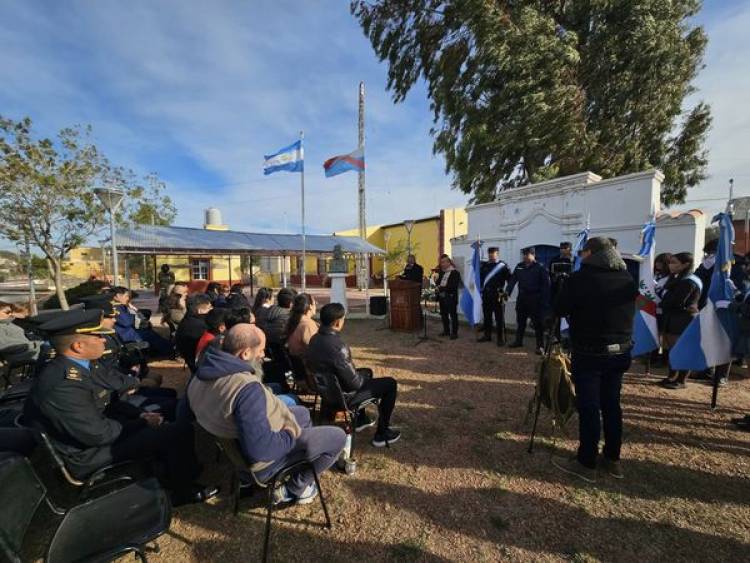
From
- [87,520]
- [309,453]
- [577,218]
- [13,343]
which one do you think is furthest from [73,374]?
[577,218]

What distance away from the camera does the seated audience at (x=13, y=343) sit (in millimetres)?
4605

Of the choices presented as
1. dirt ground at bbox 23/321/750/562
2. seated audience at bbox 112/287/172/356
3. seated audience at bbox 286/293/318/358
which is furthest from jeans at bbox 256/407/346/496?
seated audience at bbox 112/287/172/356

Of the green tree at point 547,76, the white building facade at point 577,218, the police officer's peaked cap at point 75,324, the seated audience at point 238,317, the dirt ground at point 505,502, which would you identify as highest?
the green tree at point 547,76

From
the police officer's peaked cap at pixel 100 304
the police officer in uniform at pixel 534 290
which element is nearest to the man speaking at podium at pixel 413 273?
the police officer in uniform at pixel 534 290

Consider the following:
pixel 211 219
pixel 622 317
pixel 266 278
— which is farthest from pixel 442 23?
pixel 211 219

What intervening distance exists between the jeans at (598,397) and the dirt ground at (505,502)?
0.32m

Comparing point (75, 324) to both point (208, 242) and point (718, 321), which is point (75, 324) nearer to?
point (718, 321)

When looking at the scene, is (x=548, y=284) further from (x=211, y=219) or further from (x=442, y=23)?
(x=211, y=219)

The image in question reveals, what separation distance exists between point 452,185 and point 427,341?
30.5ft

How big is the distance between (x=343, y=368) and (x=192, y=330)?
241 cm

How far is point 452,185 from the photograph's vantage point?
14.9 metres

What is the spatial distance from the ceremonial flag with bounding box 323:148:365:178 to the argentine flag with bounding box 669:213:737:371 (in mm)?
8929

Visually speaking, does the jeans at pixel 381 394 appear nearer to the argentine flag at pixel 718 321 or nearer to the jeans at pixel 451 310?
the argentine flag at pixel 718 321

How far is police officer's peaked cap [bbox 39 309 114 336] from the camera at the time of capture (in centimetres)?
229
